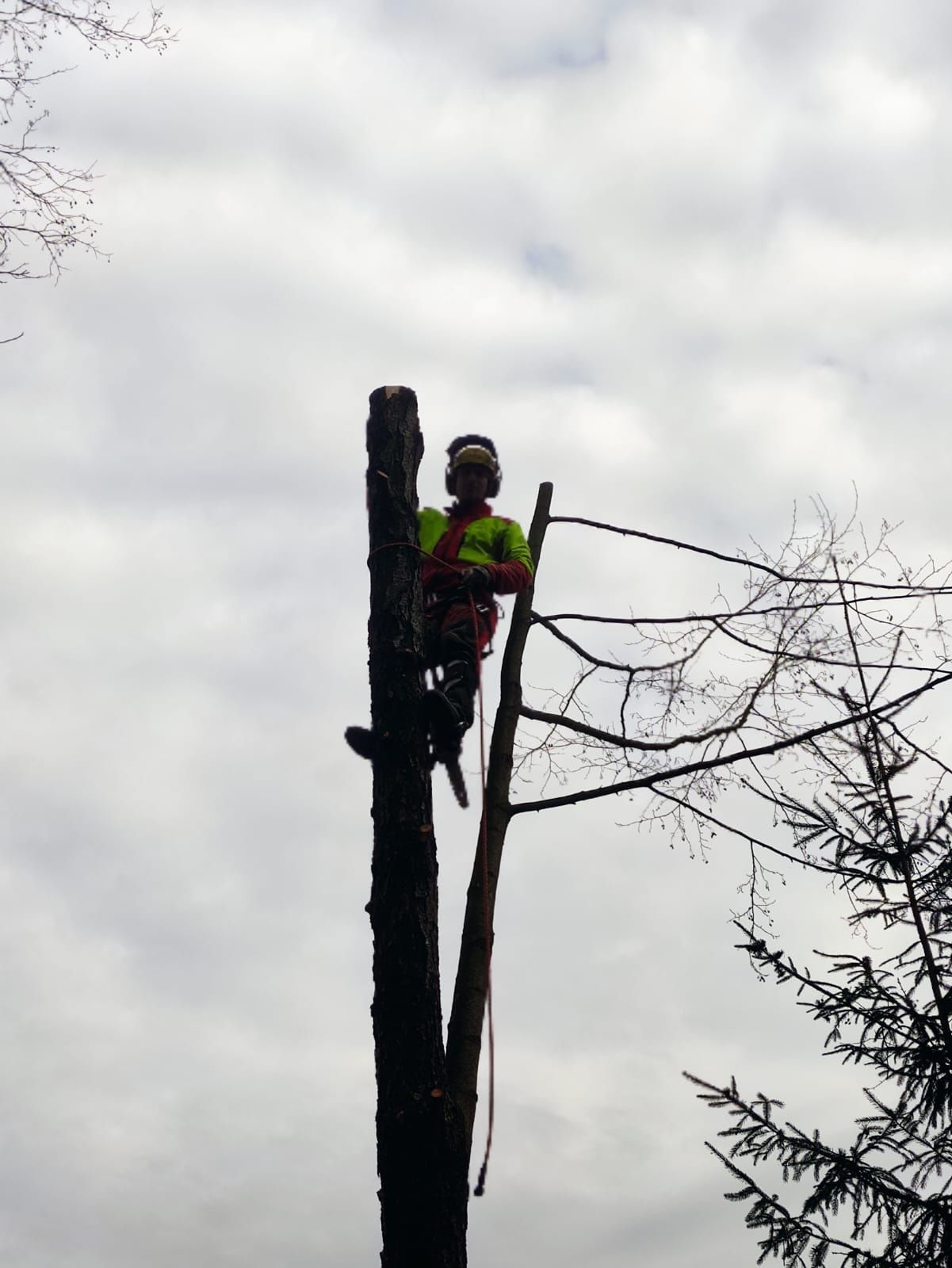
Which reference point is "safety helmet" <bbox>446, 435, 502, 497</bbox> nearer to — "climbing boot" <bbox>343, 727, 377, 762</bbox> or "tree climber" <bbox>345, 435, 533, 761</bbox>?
"tree climber" <bbox>345, 435, 533, 761</bbox>

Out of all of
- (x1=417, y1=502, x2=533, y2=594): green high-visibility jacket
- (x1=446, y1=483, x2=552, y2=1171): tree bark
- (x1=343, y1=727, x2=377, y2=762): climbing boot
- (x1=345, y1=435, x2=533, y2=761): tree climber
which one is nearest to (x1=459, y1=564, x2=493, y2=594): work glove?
(x1=345, y1=435, x2=533, y2=761): tree climber

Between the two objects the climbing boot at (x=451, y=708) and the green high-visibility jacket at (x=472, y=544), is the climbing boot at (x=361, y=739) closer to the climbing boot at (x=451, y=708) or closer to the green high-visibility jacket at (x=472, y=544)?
the climbing boot at (x=451, y=708)

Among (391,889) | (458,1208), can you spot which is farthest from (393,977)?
(458,1208)

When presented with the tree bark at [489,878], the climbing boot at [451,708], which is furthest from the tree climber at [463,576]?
the tree bark at [489,878]

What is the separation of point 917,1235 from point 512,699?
8.65 feet

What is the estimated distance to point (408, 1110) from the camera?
386 cm

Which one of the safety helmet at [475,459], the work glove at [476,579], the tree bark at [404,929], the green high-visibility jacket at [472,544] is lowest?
the tree bark at [404,929]

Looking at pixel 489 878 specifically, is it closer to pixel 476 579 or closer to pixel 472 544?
pixel 476 579

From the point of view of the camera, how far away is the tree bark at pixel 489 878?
4520mm

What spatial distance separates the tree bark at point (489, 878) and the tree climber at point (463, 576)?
41 centimetres

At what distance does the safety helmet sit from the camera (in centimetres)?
585

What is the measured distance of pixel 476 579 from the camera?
5234 mm

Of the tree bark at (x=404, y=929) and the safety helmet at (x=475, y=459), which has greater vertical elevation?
the safety helmet at (x=475, y=459)

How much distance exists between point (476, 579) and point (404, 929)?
165 cm
